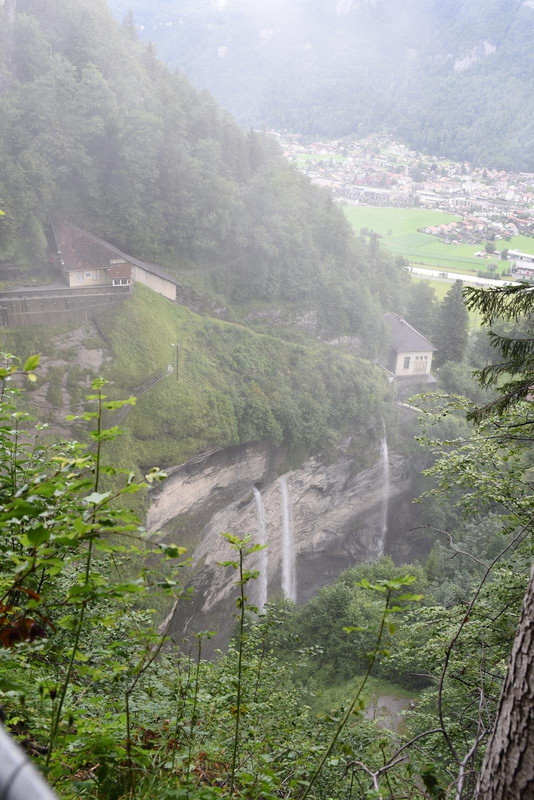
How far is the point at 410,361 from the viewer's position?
133 feet

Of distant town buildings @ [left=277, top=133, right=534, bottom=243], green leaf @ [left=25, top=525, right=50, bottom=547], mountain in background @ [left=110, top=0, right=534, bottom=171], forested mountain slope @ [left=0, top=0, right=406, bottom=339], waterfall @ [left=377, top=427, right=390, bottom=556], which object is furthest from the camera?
mountain in background @ [left=110, top=0, right=534, bottom=171]

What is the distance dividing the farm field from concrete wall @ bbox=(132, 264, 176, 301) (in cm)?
3102

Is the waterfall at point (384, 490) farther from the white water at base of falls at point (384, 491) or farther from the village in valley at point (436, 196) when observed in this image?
the village in valley at point (436, 196)

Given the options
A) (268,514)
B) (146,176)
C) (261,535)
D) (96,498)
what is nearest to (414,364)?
(268,514)

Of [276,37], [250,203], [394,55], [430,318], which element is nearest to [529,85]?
[394,55]

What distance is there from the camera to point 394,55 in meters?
102

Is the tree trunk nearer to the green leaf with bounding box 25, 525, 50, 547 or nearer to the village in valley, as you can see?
the green leaf with bounding box 25, 525, 50, 547

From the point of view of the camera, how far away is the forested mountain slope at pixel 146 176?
29.8 metres

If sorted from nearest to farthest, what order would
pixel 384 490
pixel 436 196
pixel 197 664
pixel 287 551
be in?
pixel 197 664 < pixel 287 551 < pixel 384 490 < pixel 436 196

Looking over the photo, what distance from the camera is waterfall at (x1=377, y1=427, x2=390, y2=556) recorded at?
35.9 metres

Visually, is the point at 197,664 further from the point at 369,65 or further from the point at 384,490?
the point at 369,65

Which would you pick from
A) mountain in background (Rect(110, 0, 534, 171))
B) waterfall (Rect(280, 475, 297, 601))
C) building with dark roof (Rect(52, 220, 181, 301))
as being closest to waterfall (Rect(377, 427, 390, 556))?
waterfall (Rect(280, 475, 297, 601))

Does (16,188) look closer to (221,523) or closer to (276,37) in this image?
(221,523)

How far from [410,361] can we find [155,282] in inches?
730
